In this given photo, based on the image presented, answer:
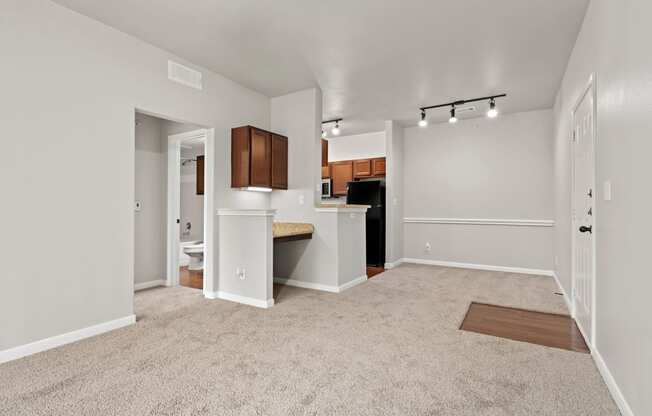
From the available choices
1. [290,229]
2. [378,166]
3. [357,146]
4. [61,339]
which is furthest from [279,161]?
[357,146]

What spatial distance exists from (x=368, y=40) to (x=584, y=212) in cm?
235

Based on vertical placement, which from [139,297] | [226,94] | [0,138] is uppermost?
Answer: [226,94]

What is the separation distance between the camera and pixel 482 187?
18.3 feet

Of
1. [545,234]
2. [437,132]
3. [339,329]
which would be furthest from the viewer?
[437,132]

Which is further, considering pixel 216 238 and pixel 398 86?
pixel 398 86

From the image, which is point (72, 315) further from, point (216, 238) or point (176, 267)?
point (176, 267)

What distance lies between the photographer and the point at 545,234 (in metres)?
5.08

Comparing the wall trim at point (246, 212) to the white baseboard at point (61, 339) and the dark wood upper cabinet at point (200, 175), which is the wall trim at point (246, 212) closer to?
the white baseboard at point (61, 339)

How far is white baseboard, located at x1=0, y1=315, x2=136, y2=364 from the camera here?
2.23 meters

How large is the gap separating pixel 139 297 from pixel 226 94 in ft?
8.44

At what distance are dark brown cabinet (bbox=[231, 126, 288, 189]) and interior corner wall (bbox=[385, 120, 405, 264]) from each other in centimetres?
231

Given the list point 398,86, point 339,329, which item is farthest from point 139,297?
point 398,86

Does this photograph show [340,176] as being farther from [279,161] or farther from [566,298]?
[566,298]

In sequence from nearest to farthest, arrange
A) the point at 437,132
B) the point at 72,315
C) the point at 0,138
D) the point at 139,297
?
the point at 0,138
the point at 72,315
the point at 139,297
the point at 437,132
